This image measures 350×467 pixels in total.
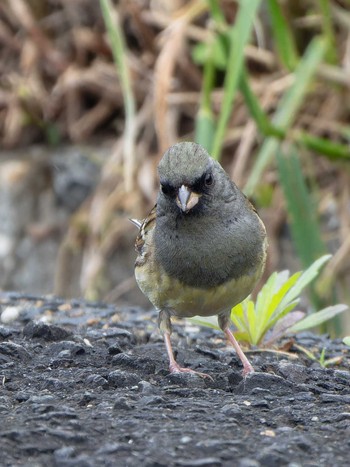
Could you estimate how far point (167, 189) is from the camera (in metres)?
2.77

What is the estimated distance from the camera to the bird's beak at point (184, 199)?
2718 mm

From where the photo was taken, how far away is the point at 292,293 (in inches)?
123

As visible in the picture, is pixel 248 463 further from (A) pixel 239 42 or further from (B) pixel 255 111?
(B) pixel 255 111

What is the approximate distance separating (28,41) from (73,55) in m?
0.32

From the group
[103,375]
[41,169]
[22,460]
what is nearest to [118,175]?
[41,169]

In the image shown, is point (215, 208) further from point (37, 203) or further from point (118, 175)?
point (37, 203)

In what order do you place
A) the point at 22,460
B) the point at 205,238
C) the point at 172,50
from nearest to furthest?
the point at 22,460 < the point at 205,238 < the point at 172,50

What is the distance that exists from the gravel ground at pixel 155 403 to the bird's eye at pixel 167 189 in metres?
0.51

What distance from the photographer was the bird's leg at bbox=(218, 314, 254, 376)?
9.38 feet

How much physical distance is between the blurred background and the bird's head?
1772mm

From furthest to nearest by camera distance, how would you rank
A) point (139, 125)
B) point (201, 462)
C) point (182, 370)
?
1. point (139, 125)
2. point (182, 370)
3. point (201, 462)

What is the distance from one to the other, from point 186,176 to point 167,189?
8 centimetres

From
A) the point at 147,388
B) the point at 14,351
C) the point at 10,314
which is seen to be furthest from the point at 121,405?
the point at 10,314

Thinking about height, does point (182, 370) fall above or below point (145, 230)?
below
